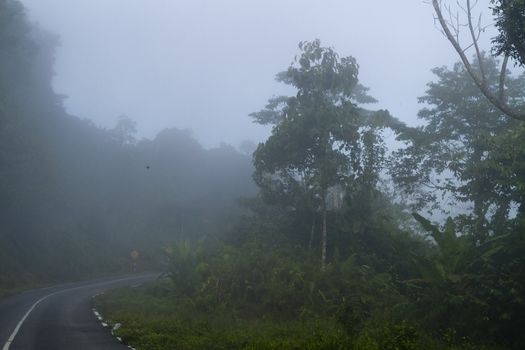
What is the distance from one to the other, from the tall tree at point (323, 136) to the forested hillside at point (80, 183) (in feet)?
69.6

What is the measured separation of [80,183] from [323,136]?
144ft

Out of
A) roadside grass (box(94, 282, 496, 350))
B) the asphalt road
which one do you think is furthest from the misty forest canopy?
the asphalt road

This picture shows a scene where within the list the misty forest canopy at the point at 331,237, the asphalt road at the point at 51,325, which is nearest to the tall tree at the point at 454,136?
the misty forest canopy at the point at 331,237

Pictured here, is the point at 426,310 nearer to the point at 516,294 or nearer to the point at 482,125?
the point at 516,294

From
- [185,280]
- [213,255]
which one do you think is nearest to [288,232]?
[213,255]

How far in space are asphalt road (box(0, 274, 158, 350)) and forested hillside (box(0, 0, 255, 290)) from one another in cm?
1128

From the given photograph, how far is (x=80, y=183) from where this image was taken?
194ft

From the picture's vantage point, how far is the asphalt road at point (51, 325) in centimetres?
1303

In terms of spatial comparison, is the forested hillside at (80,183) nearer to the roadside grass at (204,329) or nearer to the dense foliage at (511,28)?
the roadside grass at (204,329)

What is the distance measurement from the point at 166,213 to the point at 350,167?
4125cm

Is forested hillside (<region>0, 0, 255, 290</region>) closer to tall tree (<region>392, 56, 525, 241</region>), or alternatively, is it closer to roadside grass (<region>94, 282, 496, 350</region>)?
roadside grass (<region>94, 282, 496, 350</region>)

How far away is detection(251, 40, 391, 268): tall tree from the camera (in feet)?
76.1

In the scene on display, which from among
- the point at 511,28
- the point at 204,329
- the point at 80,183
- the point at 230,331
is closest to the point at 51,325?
the point at 204,329

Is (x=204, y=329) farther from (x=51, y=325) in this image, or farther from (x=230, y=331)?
(x=51, y=325)
